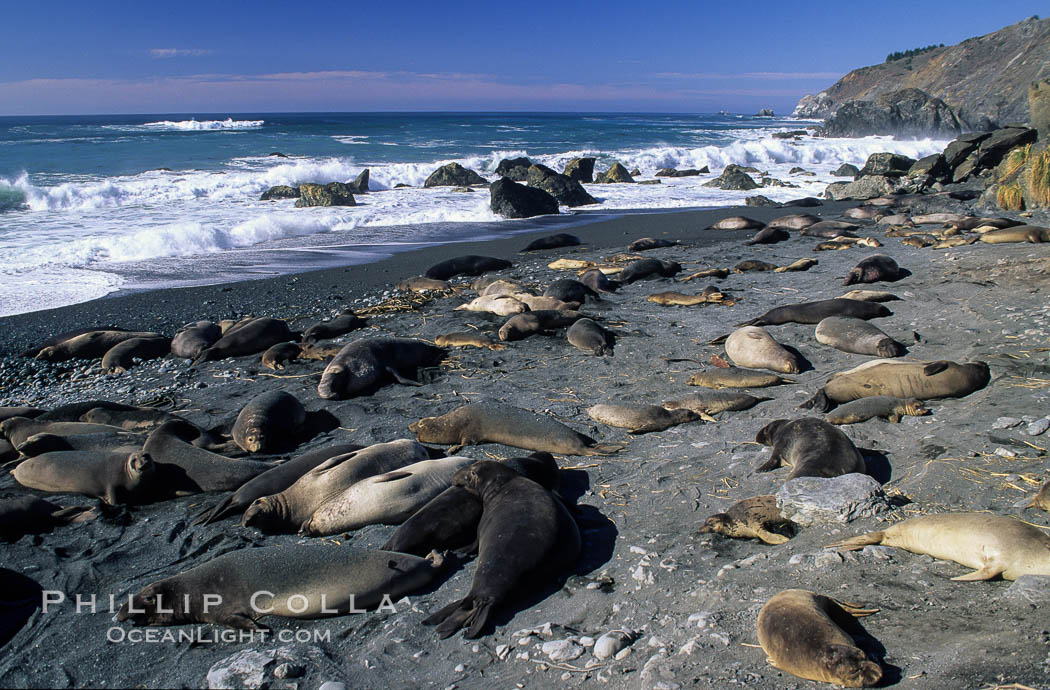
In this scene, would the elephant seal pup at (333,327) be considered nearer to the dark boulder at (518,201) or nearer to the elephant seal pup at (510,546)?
the elephant seal pup at (510,546)

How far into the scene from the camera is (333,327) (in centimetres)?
791

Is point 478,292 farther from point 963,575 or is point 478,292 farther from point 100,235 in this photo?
point 100,235

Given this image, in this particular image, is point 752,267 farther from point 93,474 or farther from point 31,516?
point 31,516

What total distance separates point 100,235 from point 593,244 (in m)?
9.95

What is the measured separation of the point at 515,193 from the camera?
59.5ft

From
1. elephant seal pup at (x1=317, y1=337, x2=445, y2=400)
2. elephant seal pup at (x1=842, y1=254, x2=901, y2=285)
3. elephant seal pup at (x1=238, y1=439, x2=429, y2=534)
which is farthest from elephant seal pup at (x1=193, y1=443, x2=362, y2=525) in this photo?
elephant seal pup at (x1=842, y1=254, x2=901, y2=285)

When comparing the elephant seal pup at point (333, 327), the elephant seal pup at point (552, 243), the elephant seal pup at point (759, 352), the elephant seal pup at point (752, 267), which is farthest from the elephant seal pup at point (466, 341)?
the elephant seal pup at point (552, 243)

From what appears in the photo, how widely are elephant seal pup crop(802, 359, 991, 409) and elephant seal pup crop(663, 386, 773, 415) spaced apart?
0.40 metres

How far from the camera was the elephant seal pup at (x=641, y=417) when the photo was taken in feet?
16.6

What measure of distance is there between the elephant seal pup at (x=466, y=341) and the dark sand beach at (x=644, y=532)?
252mm

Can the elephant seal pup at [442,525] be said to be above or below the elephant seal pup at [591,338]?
below

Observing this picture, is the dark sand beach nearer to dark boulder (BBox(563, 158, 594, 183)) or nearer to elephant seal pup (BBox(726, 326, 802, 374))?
elephant seal pup (BBox(726, 326, 802, 374))

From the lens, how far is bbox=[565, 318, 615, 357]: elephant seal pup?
6.85 meters

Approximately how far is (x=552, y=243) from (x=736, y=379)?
784cm
